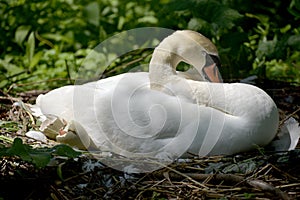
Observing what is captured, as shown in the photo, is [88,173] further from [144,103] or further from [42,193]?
[144,103]

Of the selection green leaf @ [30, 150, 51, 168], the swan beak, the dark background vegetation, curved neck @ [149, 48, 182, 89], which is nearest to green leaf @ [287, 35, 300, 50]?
the dark background vegetation

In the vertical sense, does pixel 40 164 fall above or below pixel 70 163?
above

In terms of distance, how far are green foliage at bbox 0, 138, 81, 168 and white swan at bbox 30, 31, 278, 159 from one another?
561 millimetres

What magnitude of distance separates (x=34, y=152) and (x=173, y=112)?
2.73 ft

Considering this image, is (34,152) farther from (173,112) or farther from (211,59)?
(211,59)

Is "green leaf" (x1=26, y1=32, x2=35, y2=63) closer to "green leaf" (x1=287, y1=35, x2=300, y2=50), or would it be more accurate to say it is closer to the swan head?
"green leaf" (x1=287, y1=35, x2=300, y2=50)

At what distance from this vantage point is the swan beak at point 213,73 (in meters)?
4.12

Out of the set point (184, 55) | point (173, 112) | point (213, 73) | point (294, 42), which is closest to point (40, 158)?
point (173, 112)

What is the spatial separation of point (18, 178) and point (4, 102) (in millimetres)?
1455

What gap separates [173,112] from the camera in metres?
3.66

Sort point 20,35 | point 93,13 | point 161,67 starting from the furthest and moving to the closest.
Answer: point 93,13 → point 20,35 → point 161,67

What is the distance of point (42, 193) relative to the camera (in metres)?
3.38

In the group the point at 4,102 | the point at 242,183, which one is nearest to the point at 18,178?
the point at 242,183

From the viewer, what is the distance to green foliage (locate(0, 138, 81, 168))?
3112 mm
